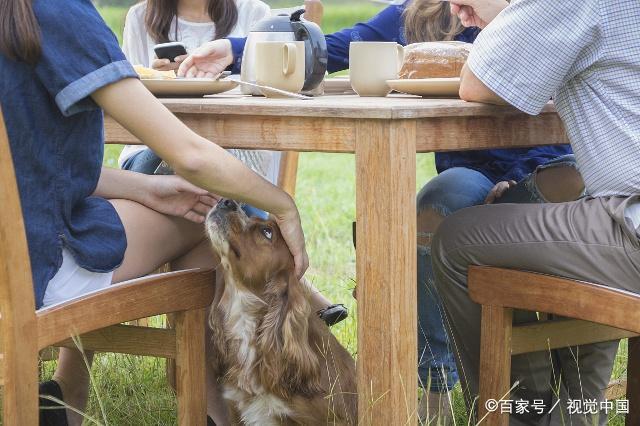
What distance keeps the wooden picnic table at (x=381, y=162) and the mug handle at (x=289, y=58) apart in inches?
7.3

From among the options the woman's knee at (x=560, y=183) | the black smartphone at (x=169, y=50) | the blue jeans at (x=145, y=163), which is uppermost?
the black smartphone at (x=169, y=50)

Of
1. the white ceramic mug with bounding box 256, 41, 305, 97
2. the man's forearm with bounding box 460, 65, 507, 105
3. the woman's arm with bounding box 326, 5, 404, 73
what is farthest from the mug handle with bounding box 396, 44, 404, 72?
the woman's arm with bounding box 326, 5, 404, 73

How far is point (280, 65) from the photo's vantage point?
264 centimetres

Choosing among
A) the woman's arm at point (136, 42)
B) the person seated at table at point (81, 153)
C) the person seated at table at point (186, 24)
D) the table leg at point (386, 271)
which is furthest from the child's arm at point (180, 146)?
the woman's arm at point (136, 42)

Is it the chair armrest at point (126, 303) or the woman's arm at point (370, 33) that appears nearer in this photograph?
the chair armrest at point (126, 303)

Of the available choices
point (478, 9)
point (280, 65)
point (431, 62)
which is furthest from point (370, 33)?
point (280, 65)

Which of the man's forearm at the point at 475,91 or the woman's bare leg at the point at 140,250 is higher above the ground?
the man's forearm at the point at 475,91

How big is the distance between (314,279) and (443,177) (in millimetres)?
1609

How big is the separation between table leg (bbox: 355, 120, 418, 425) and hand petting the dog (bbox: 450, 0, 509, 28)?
0.80m

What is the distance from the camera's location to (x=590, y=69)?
241 cm

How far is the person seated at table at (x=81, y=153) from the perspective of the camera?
211 centimetres

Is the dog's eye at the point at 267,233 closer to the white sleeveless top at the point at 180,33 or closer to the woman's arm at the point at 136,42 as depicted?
the white sleeveless top at the point at 180,33

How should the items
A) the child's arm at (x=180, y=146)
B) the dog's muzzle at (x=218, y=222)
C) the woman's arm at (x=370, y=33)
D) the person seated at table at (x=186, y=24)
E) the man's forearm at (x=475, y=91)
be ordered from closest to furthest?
the child's arm at (x=180, y=146) < the man's forearm at (x=475, y=91) < the dog's muzzle at (x=218, y=222) < the woman's arm at (x=370, y=33) < the person seated at table at (x=186, y=24)

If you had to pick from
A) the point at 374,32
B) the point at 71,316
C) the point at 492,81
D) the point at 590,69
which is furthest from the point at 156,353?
the point at 374,32
